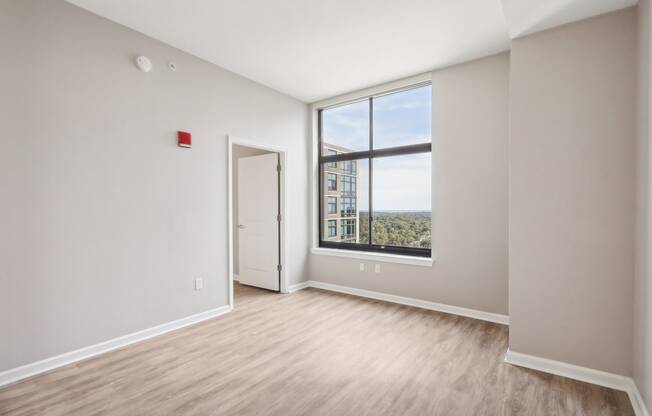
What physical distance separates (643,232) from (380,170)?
9.09ft

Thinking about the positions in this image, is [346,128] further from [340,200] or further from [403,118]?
[340,200]

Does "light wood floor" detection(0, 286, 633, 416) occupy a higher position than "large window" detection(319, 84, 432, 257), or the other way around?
A: "large window" detection(319, 84, 432, 257)

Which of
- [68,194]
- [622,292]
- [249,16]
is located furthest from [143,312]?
[622,292]

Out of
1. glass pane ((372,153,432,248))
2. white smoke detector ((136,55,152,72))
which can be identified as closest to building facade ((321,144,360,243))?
glass pane ((372,153,432,248))

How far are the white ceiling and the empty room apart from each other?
0.02 metres

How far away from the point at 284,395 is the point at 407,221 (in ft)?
8.79

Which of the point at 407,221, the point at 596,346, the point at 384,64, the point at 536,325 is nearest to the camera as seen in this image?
the point at 596,346

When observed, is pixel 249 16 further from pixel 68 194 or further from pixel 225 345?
pixel 225 345

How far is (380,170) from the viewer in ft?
14.2

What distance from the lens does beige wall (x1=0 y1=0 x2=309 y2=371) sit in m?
2.26

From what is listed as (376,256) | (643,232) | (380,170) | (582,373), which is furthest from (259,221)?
(643,232)

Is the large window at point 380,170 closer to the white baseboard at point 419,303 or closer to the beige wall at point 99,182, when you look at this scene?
the white baseboard at point 419,303

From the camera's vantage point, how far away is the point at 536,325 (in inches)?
94.4

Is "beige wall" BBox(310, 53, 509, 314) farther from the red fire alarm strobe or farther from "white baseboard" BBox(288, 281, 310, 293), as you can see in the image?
Result: the red fire alarm strobe
